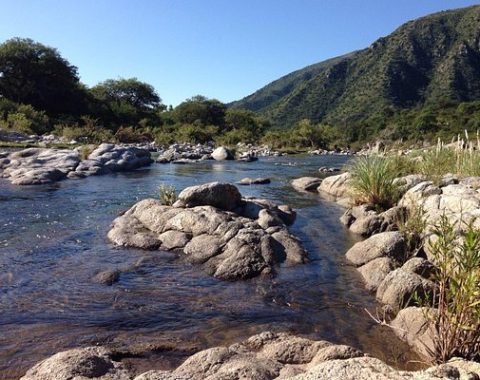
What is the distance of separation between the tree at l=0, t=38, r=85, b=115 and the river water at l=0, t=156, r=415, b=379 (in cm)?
Answer: 5733

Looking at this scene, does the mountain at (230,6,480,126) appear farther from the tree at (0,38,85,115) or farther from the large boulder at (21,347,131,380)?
the large boulder at (21,347,131,380)

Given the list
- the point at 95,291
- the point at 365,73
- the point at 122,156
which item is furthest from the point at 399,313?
the point at 365,73

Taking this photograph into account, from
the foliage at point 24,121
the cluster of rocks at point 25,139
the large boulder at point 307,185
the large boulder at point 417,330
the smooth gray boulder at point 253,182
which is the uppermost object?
the foliage at point 24,121

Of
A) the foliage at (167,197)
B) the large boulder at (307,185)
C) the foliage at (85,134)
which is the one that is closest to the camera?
the foliage at (167,197)

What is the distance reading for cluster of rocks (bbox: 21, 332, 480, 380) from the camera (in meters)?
3.45

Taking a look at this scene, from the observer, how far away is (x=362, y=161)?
47.4ft

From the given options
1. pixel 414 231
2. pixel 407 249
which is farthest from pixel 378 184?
pixel 407 249

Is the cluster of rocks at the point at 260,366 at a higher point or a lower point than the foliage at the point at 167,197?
lower

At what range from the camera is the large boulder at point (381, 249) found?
9.21 meters

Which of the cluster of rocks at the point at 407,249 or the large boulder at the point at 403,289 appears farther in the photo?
the large boulder at the point at 403,289

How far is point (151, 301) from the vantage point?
7.27 metres

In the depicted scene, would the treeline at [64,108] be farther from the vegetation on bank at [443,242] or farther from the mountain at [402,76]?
the mountain at [402,76]

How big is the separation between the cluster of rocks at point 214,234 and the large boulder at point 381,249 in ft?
3.77

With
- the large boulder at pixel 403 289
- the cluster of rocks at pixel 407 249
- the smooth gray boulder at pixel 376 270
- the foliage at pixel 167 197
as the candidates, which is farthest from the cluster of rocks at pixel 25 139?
the large boulder at pixel 403 289
